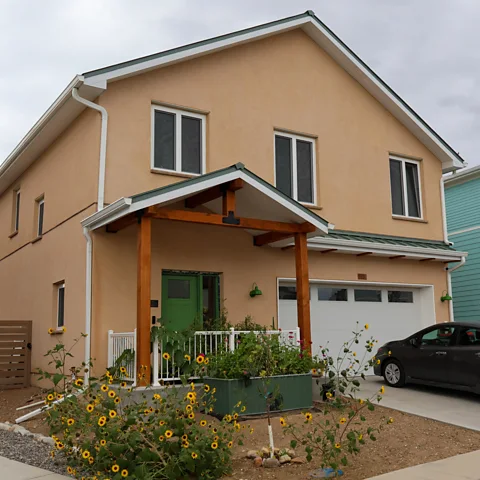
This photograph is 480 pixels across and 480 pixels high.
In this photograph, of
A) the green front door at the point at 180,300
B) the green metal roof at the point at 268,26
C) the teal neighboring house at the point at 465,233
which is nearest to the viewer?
the green metal roof at the point at 268,26

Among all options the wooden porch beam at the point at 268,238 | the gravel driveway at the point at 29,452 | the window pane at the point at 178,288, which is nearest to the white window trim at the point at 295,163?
the wooden porch beam at the point at 268,238

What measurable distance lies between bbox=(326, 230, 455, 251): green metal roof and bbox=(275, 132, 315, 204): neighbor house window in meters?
1.06

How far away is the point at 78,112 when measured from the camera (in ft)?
39.2

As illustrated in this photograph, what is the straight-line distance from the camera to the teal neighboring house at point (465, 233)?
1825 centimetres

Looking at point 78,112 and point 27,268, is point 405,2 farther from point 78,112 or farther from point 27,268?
point 27,268

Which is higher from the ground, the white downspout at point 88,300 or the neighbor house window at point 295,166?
the neighbor house window at point 295,166

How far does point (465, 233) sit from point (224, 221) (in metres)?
12.1

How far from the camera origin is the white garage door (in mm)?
13094

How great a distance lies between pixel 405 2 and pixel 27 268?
10.4 meters

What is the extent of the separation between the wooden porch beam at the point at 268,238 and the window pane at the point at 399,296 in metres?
4.18

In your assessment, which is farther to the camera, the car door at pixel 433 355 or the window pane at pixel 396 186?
the window pane at pixel 396 186

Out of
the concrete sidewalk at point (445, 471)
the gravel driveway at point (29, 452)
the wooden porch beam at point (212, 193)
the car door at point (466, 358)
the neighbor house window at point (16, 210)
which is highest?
the neighbor house window at point (16, 210)

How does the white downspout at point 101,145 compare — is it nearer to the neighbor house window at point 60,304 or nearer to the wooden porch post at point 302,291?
the neighbor house window at point 60,304

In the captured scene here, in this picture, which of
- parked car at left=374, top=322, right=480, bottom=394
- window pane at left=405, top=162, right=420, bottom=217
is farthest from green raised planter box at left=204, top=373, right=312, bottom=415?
window pane at left=405, top=162, right=420, bottom=217
